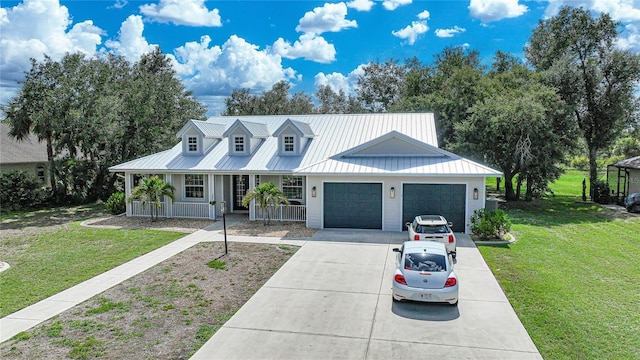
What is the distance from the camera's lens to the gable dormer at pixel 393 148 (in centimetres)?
2028

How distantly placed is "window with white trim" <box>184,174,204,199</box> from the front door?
1.87 metres

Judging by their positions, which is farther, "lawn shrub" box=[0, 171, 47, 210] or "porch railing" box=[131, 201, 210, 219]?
"lawn shrub" box=[0, 171, 47, 210]

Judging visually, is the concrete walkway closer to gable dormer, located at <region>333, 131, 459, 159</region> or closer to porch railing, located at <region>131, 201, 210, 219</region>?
gable dormer, located at <region>333, 131, 459, 159</region>

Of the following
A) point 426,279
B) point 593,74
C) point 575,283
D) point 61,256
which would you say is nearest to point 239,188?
point 61,256

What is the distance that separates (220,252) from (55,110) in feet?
56.5

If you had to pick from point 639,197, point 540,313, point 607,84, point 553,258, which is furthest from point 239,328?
point 607,84

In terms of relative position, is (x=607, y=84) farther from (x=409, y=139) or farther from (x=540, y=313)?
(x=540, y=313)

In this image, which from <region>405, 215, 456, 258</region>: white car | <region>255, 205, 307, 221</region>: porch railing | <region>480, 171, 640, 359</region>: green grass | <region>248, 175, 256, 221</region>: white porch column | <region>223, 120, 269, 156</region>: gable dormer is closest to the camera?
<region>480, 171, 640, 359</region>: green grass

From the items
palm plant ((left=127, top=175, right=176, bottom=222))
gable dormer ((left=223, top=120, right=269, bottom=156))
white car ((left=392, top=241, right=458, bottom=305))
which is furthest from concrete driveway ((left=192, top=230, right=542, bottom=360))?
gable dormer ((left=223, top=120, right=269, bottom=156))

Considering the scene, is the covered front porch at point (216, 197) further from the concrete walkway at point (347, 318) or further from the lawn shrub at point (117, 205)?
the concrete walkway at point (347, 318)

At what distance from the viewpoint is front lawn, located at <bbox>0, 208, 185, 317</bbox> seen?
11.7 m

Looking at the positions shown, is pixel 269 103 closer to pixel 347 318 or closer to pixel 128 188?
pixel 128 188

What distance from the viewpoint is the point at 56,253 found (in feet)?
51.2

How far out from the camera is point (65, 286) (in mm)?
11836
